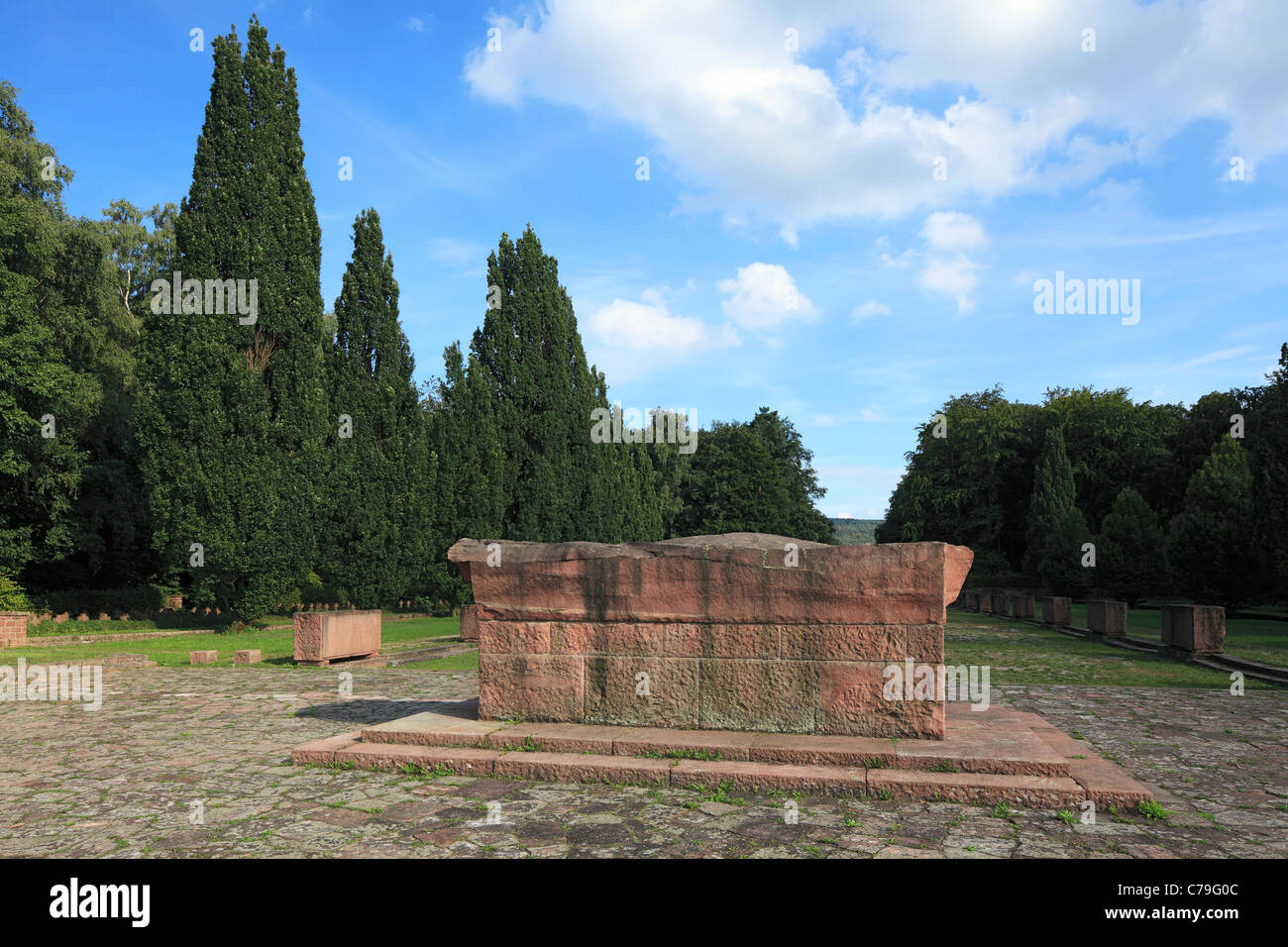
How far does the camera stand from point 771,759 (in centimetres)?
586

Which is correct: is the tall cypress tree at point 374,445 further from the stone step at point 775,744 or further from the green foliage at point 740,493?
the green foliage at point 740,493

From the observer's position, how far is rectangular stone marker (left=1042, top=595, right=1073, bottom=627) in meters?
23.1

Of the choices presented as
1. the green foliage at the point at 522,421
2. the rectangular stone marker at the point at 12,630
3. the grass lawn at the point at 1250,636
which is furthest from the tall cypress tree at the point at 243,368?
the grass lawn at the point at 1250,636

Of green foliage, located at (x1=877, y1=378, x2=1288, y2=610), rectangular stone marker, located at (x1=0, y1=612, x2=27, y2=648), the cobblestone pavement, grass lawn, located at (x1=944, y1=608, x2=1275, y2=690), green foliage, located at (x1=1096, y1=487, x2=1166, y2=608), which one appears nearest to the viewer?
the cobblestone pavement

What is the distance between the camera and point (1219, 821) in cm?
494

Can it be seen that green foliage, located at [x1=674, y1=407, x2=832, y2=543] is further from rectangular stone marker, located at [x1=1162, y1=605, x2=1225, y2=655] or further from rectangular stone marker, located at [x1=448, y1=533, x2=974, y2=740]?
rectangular stone marker, located at [x1=448, y1=533, x2=974, y2=740]

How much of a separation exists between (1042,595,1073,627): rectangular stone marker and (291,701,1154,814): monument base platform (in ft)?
59.2

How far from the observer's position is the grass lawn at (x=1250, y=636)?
49.2ft

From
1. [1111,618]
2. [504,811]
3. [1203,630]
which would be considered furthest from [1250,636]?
[504,811]

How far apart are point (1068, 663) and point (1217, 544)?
2079 cm

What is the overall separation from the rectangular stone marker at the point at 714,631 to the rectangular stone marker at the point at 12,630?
1611cm

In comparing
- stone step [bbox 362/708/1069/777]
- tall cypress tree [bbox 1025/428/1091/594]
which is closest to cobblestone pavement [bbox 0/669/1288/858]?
stone step [bbox 362/708/1069/777]

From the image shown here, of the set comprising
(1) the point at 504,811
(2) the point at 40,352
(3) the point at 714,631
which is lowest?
(1) the point at 504,811

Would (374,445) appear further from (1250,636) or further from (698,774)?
(1250,636)
